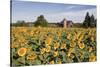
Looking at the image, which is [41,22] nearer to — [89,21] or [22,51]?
[22,51]

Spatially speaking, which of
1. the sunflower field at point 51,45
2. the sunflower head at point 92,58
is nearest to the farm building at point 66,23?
the sunflower field at point 51,45

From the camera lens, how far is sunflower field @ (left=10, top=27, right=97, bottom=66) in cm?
238

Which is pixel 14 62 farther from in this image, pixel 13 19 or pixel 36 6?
pixel 36 6

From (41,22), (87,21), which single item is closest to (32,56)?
(41,22)

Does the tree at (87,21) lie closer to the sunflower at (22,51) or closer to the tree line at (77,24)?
the tree line at (77,24)

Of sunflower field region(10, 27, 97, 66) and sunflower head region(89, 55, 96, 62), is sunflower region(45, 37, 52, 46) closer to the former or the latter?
sunflower field region(10, 27, 97, 66)

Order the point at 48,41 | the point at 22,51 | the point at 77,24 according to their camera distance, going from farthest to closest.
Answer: the point at 77,24 < the point at 48,41 < the point at 22,51

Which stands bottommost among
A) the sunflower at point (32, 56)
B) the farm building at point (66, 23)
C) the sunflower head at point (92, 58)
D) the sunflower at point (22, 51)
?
the sunflower head at point (92, 58)

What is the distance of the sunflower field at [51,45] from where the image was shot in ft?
7.80

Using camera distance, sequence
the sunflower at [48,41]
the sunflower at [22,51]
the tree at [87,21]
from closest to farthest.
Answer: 1. the sunflower at [22,51]
2. the sunflower at [48,41]
3. the tree at [87,21]

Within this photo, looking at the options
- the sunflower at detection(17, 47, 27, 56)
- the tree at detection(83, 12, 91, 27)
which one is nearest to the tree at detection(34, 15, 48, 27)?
the sunflower at detection(17, 47, 27, 56)

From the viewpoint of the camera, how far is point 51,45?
8.20 ft

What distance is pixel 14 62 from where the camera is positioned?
7.72 feet
